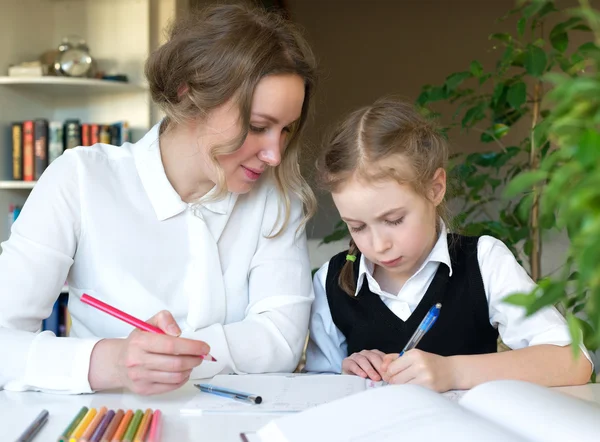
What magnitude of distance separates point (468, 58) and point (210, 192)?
485 centimetres

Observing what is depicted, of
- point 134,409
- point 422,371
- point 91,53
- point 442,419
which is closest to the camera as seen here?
point 442,419

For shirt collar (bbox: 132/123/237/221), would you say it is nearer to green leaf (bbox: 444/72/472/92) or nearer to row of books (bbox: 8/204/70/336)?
green leaf (bbox: 444/72/472/92)

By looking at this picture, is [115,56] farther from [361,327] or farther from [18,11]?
[361,327]

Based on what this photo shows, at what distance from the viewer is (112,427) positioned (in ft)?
2.78

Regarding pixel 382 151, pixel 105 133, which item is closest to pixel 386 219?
pixel 382 151

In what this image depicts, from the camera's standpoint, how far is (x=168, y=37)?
1.53 meters

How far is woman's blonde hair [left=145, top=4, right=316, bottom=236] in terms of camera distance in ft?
4.39

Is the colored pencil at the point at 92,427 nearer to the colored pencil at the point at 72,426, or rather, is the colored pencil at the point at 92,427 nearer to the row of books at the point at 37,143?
the colored pencil at the point at 72,426

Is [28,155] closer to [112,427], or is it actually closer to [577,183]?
[112,427]

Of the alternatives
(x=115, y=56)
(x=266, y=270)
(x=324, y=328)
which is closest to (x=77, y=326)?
(x=266, y=270)

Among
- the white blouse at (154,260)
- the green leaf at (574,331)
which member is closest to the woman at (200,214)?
the white blouse at (154,260)

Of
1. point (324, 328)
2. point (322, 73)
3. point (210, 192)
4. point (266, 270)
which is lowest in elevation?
point (324, 328)

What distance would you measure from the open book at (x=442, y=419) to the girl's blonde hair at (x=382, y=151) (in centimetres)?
62

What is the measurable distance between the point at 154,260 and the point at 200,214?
12cm
